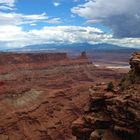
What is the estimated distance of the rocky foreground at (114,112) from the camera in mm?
30672

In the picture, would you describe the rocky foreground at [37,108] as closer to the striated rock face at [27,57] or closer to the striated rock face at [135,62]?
the striated rock face at [27,57]

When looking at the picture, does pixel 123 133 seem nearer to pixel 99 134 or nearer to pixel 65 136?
pixel 99 134

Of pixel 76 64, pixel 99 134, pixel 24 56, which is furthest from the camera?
pixel 76 64

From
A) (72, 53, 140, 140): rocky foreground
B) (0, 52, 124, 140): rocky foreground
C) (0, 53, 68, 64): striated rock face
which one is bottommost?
(0, 52, 124, 140): rocky foreground

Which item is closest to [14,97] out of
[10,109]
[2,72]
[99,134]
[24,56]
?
[10,109]

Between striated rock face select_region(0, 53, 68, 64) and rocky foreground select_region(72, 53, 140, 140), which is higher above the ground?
rocky foreground select_region(72, 53, 140, 140)

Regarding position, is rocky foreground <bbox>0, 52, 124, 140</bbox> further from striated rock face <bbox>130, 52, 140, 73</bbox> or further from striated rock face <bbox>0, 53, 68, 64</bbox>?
striated rock face <bbox>130, 52, 140, 73</bbox>

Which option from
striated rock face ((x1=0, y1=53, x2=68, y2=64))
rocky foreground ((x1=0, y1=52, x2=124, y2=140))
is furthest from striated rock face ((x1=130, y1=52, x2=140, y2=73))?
striated rock face ((x1=0, y1=53, x2=68, y2=64))

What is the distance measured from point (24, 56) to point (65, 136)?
85.0m

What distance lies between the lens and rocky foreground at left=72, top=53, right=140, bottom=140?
30.7 metres

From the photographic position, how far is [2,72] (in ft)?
461

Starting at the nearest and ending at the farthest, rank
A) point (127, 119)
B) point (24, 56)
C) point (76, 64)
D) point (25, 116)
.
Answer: point (127, 119) → point (25, 116) → point (24, 56) → point (76, 64)

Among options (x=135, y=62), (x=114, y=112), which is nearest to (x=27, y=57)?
(x=135, y=62)

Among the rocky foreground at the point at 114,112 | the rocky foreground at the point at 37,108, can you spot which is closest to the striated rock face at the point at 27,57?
the rocky foreground at the point at 37,108
